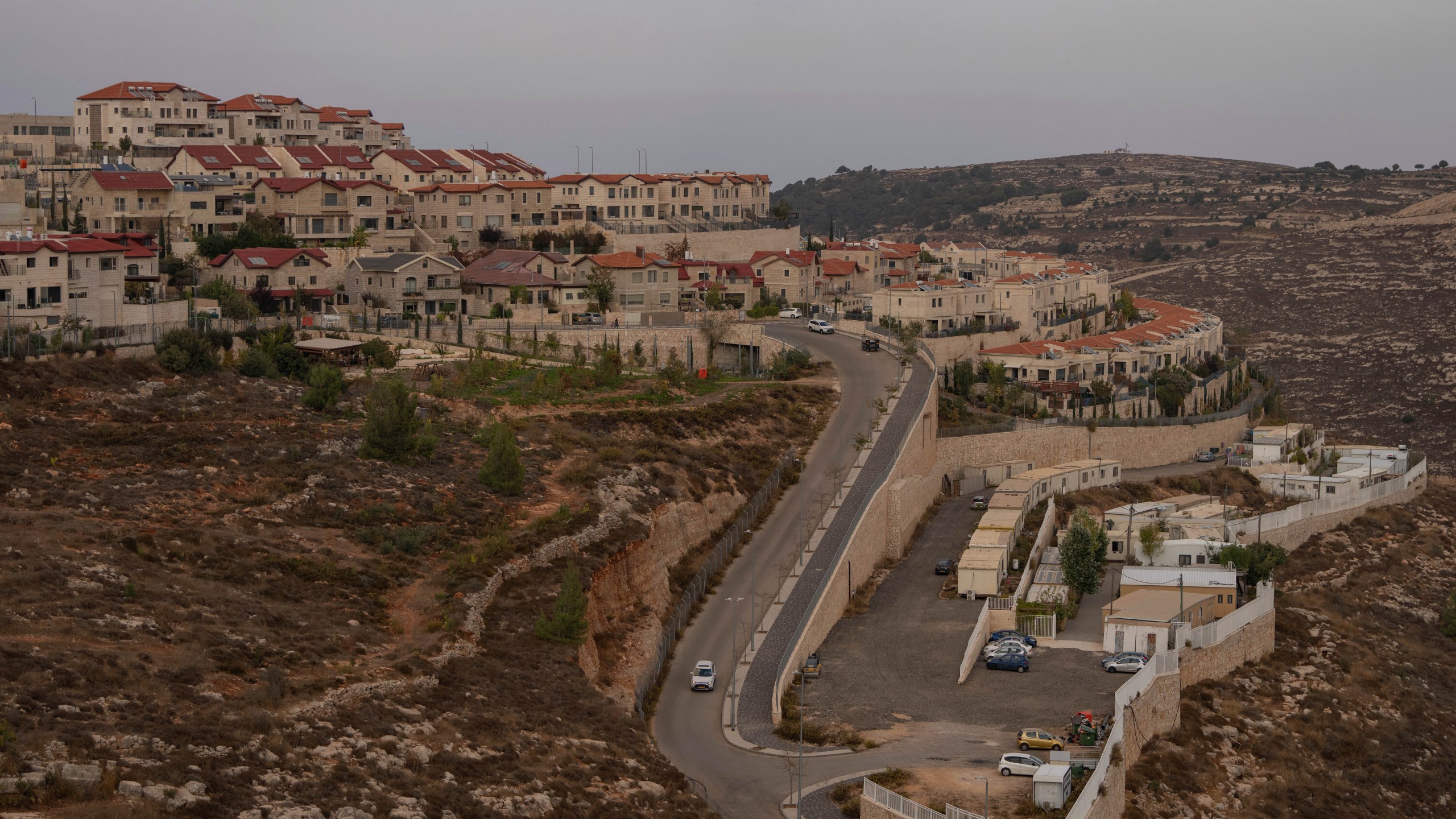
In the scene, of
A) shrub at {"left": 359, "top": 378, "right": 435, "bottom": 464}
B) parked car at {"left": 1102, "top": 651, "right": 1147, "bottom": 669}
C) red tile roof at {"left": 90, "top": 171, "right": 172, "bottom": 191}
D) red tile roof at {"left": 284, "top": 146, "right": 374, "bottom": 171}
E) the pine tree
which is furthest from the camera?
red tile roof at {"left": 284, "top": 146, "right": 374, "bottom": 171}

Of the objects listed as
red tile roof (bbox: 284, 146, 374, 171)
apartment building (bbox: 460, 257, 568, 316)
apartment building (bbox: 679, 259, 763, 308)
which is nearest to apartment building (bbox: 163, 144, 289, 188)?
red tile roof (bbox: 284, 146, 374, 171)

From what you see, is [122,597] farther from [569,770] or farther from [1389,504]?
[1389,504]

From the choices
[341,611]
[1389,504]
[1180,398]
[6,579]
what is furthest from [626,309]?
[6,579]

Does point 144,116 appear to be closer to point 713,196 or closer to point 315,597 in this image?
point 713,196

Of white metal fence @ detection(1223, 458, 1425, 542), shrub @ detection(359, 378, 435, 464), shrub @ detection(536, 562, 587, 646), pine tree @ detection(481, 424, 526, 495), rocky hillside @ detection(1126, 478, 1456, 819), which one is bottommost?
rocky hillside @ detection(1126, 478, 1456, 819)

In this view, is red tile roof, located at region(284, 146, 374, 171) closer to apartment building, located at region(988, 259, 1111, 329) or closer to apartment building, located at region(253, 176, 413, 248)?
apartment building, located at region(253, 176, 413, 248)

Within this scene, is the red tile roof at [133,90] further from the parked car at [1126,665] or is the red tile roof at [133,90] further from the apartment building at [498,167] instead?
the parked car at [1126,665]
